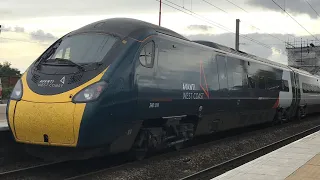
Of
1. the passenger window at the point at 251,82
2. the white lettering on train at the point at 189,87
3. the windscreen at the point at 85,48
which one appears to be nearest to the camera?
the windscreen at the point at 85,48

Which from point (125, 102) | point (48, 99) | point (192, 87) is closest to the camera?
point (48, 99)

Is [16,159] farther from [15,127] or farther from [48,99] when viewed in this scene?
[48,99]

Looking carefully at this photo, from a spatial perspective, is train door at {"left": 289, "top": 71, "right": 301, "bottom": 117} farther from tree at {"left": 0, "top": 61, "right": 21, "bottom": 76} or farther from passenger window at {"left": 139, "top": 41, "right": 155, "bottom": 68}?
tree at {"left": 0, "top": 61, "right": 21, "bottom": 76}

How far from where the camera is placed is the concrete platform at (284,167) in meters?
6.80

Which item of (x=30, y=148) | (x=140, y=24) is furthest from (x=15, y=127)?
(x=140, y=24)

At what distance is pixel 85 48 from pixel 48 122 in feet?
6.30

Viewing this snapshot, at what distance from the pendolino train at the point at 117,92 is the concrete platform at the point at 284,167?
2.39m

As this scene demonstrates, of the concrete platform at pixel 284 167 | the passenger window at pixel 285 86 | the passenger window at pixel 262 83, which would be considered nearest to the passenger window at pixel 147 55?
the concrete platform at pixel 284 167

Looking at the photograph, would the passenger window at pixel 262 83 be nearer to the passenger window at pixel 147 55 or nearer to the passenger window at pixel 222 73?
the passenger window at pixel 222 73

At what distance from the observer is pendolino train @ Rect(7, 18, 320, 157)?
290 inches

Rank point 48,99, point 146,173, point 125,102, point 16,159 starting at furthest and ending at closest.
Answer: point 16,159, point 146,173, point 125,102, point 48,99

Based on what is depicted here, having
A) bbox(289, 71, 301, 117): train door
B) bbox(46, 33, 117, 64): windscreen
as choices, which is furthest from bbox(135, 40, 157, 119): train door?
bbox(289, 71, 301, 117): train door

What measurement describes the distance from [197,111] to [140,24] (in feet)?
10.0

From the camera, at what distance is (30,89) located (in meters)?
7.89
